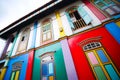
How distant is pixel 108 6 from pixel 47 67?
5982 millimetres

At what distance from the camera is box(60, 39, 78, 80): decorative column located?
469cm

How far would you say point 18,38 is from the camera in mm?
9781

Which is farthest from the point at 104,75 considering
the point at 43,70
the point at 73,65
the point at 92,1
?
the point at 92,1

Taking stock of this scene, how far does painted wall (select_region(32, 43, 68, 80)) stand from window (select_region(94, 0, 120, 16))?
4053mm

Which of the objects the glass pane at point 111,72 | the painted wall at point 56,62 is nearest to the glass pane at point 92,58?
the glass pane at point 111,72

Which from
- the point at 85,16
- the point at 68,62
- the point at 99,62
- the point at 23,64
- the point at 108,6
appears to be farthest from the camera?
the point at 23,64

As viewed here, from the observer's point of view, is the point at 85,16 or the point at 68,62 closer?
the point at 68,62

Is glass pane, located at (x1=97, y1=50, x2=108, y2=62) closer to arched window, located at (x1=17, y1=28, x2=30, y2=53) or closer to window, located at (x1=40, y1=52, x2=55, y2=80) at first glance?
window, located at (x1=40, y1=52, x2=55, y2=80)


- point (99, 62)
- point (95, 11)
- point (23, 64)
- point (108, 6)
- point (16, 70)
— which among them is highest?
point (108, 6)

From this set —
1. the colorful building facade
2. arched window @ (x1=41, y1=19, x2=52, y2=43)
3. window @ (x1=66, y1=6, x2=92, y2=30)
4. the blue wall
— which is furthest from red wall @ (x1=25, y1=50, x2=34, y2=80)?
the blue wall

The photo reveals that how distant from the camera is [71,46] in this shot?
5852mm

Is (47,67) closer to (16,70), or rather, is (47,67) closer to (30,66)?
(30,66)

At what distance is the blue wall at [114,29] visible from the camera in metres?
4.73

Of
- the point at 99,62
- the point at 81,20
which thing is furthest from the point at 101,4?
the point at 99,62
